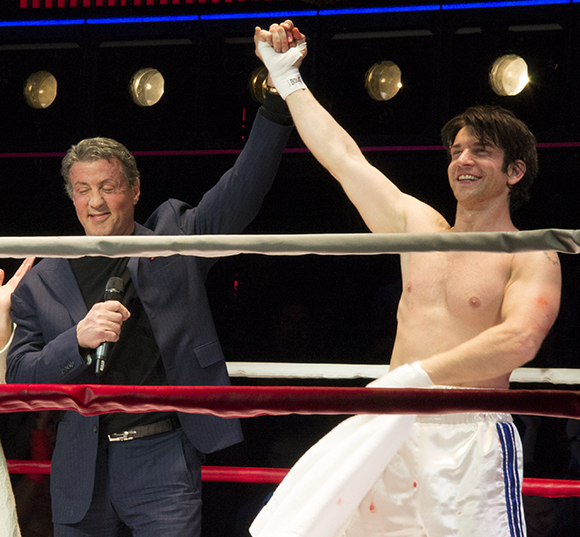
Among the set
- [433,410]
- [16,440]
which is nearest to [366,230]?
[16,440]

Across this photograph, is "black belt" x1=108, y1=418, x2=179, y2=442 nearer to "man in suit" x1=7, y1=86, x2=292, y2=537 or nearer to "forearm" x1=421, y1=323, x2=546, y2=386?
"man in suit" x1=7, y1=86, x2=292, y2=537

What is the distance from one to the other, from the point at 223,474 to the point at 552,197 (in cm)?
156

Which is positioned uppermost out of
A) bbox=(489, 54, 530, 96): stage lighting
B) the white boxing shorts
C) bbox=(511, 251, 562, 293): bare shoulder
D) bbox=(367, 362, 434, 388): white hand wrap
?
bbox=(489, 54, 530, 96): stage lighting

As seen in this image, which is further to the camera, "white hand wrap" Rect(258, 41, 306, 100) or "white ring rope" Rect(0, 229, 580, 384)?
"white hand wrap" Rect(258, 41, 306, 100)

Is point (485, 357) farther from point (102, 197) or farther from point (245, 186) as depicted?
point (102, 197)

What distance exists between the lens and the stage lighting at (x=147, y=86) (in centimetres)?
262

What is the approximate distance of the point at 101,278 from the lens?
5.20 feet

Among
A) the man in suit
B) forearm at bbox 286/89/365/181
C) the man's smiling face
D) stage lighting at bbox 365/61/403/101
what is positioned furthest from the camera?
stage lighting at bbox 365/61/403/101

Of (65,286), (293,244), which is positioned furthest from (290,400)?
(65,286)

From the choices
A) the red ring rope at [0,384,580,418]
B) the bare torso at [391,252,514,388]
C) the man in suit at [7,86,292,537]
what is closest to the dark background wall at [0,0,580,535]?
the man in suit at [7,86,292,537]

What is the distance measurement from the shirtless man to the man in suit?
166 mm

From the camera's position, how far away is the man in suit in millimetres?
1406

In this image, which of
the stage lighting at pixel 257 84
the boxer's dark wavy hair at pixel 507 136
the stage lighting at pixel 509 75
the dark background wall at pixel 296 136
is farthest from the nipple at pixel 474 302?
the stage lighting at pixel 257 84

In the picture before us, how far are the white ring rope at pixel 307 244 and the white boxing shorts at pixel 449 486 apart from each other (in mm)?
415
